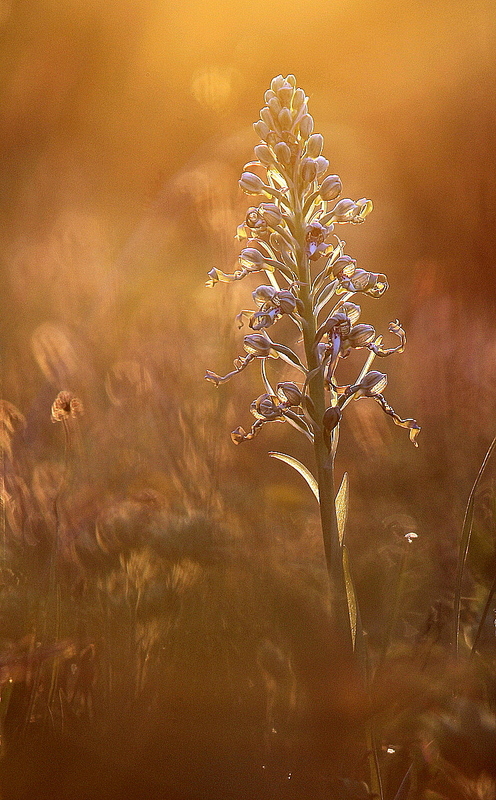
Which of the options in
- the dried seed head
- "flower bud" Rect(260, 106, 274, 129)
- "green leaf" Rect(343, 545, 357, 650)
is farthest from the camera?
the dried seed head

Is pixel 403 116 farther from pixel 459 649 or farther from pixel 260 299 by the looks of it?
pixel 459 649

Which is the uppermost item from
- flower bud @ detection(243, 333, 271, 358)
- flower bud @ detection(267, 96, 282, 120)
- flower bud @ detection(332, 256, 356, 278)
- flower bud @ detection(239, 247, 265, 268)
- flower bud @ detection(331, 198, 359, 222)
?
flower bud @ detection(267, 96, 282, 120)

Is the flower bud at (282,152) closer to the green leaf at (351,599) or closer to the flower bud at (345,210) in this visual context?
the flower bud at (345,210)

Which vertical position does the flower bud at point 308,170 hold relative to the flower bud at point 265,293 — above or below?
above

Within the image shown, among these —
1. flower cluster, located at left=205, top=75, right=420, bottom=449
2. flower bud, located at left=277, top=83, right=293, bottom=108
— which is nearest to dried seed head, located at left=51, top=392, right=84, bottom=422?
flower cluster, located at left=205, top=75, right=420, bottom=449

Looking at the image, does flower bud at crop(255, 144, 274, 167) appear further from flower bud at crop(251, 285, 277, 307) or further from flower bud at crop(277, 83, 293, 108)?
flower bud at crop(251, 285, 277, 307)

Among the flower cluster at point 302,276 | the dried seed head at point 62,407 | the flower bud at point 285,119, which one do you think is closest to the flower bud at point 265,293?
the flower cluster at point 302,276

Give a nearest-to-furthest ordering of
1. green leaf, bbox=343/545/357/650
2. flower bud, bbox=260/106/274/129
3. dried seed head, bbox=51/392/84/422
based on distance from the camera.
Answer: green leaf, bbox=343/545/357/650
flower bud, bbox=260/106/274/129
dried seed head, bbox=51/392/84/422
